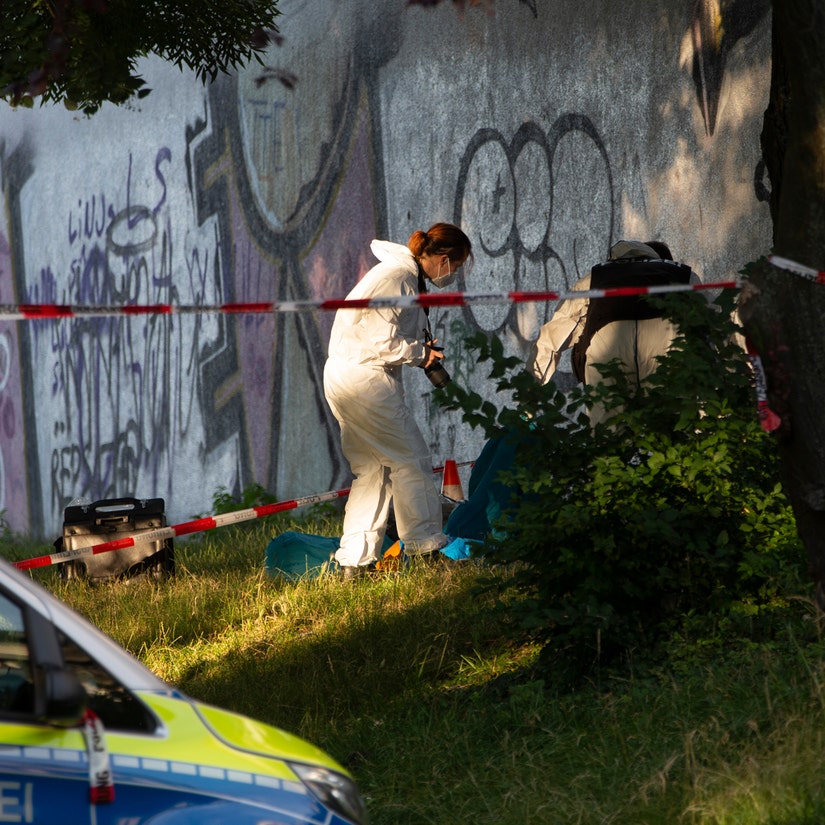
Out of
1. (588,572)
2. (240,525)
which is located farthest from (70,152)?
(588,572)

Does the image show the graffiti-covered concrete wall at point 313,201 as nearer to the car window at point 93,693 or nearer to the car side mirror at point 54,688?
the car window at point 93,693

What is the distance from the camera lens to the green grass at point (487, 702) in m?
3.69

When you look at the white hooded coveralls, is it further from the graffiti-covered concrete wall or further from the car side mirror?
the car side mirror

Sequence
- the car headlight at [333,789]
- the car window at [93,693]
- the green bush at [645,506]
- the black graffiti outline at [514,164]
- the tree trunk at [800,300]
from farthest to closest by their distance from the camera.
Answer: the black graffiti outline at [514,164]
the green bush at [645,506]
the tree trunk at [800,300]
the car headlight at [333,789]
the car window at [93,693]

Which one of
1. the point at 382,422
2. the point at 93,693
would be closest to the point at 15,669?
the point at 93,693

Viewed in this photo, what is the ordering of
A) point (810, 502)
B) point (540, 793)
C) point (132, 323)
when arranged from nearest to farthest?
point (540, 793), point (810, 502), point (132, 323)

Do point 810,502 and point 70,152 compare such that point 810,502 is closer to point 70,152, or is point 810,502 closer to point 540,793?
point 540,793

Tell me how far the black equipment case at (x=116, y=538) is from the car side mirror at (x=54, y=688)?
533cm

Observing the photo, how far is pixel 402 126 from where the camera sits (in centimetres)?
989

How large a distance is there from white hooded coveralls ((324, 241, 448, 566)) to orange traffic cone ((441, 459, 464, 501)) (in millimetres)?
1176

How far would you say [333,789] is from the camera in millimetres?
2885

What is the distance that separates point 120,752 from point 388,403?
4.62 m

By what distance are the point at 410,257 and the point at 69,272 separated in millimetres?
8372

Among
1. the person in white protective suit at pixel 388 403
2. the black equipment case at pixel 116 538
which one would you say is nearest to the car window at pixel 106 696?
the person in white protective suit at pixel 388 403
